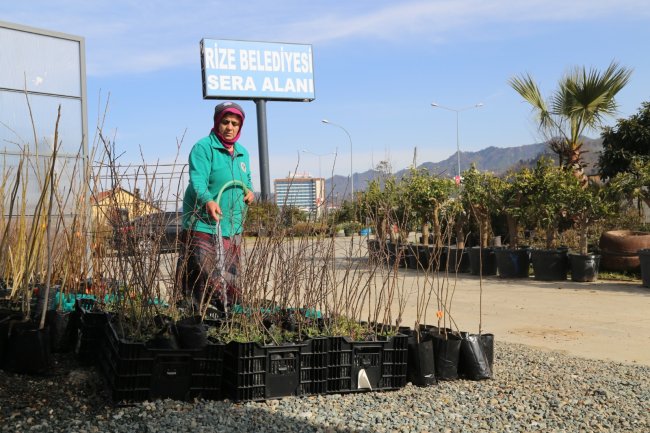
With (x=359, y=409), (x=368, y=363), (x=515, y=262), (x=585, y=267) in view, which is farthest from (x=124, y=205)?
(x=515, y=262)

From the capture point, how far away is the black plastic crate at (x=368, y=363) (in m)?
3.50

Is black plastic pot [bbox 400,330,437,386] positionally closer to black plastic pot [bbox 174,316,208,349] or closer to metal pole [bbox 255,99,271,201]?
black plastic pot [bbox 174,316,208,349]

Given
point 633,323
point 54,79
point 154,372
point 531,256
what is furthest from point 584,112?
point 154,372

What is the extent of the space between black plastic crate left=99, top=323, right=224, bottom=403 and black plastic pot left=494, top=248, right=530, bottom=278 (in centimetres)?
792

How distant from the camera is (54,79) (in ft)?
25.1

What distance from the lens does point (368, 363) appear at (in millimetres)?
3590

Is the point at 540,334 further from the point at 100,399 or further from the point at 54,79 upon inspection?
the point at 54,79

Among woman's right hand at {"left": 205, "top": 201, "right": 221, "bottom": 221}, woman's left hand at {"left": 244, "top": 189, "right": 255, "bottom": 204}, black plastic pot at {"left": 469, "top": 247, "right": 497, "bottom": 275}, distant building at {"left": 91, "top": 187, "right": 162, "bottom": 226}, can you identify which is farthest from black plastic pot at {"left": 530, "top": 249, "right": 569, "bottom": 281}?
distant building at {"left": 91, "top": 187, "right": 162, "bottom": 226}

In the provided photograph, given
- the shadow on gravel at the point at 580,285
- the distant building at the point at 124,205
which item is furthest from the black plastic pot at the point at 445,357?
the shadow on gravel at the point at 580,285

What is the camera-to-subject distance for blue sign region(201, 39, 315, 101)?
26.1 metres

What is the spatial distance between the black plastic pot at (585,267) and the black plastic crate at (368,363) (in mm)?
6619

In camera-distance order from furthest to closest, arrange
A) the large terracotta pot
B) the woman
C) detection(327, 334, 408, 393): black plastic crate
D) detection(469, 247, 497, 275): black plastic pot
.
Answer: detection(469, 247, 497, 275): black plastic pot, the large terracotta pot, the woman, detection(327, 334, 408, 393): black plastic crate

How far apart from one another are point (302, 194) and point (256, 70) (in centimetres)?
2379

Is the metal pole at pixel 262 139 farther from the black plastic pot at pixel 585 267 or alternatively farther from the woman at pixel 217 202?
the woman at pixel 217 202
